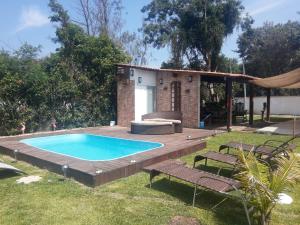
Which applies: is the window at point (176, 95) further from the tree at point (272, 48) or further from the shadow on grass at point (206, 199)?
the tree at point (272, 48)

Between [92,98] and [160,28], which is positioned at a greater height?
[160,28]

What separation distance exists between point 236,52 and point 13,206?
36.8 metres

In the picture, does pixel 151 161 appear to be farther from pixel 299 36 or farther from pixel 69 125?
pixel 299 36

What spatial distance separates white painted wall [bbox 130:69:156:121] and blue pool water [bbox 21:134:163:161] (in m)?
4.15

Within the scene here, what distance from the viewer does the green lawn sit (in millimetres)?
4668

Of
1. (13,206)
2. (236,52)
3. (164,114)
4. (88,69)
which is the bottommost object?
(13,206)

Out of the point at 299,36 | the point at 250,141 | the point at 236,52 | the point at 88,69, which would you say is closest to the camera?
the point at 250,141

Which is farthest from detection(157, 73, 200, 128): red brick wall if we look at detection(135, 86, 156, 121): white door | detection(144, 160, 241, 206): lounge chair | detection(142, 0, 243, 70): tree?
detection(142, 0, 243, 70): tree

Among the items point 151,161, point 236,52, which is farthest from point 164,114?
point 236,52

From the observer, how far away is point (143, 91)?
1670 centimetres

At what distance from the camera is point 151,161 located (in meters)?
7.86

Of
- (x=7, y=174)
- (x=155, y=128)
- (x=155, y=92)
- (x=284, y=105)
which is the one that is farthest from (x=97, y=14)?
(x=7, y=174)

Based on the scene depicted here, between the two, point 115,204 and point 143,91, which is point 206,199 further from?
point 143,91

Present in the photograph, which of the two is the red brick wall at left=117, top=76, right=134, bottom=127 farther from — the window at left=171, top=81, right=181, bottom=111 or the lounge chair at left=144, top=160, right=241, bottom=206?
the lounge chair at left=144, top=160, right=241, bottom=206
